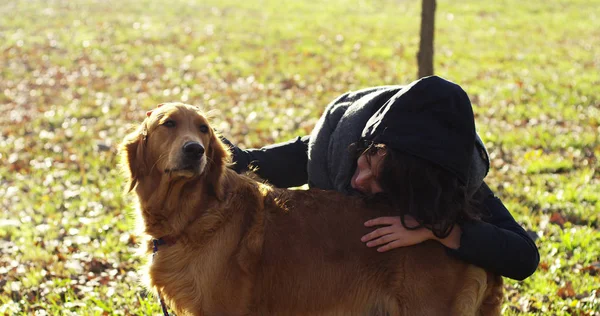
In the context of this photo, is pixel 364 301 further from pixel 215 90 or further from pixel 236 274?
pixel 215 90

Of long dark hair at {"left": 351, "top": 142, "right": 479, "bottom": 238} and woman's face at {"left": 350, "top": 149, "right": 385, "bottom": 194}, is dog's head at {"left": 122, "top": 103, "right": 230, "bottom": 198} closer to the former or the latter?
woman's face at {"left": 350, "top": 149, "right": 385, "bottom": 194}

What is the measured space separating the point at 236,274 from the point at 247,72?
34.9 feet

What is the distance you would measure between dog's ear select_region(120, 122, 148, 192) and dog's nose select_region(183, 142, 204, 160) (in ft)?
1.22

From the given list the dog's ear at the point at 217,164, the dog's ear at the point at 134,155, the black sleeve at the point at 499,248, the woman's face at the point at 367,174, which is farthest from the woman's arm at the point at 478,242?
the dog's ear at the point at 134,155

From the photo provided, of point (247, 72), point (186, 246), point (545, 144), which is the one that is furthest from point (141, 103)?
point (186, 246)

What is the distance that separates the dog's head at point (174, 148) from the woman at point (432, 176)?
2.69ft

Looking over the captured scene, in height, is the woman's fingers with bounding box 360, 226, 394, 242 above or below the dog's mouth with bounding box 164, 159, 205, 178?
below

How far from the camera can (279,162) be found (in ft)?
14.6

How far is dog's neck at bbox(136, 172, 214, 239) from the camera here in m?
3.57

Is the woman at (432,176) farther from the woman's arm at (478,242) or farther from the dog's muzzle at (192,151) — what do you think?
the dog's muzzle at (192,151)

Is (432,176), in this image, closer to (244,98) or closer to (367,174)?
(367,174)

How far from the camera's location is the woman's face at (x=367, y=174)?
348 centimetres

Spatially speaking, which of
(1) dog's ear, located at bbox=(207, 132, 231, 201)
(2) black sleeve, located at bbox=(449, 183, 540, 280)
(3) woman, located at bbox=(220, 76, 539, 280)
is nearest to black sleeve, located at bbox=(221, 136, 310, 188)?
(1) dog's ear, located at bbox=(207, 132, 231, 201)

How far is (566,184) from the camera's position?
6.82 metres
